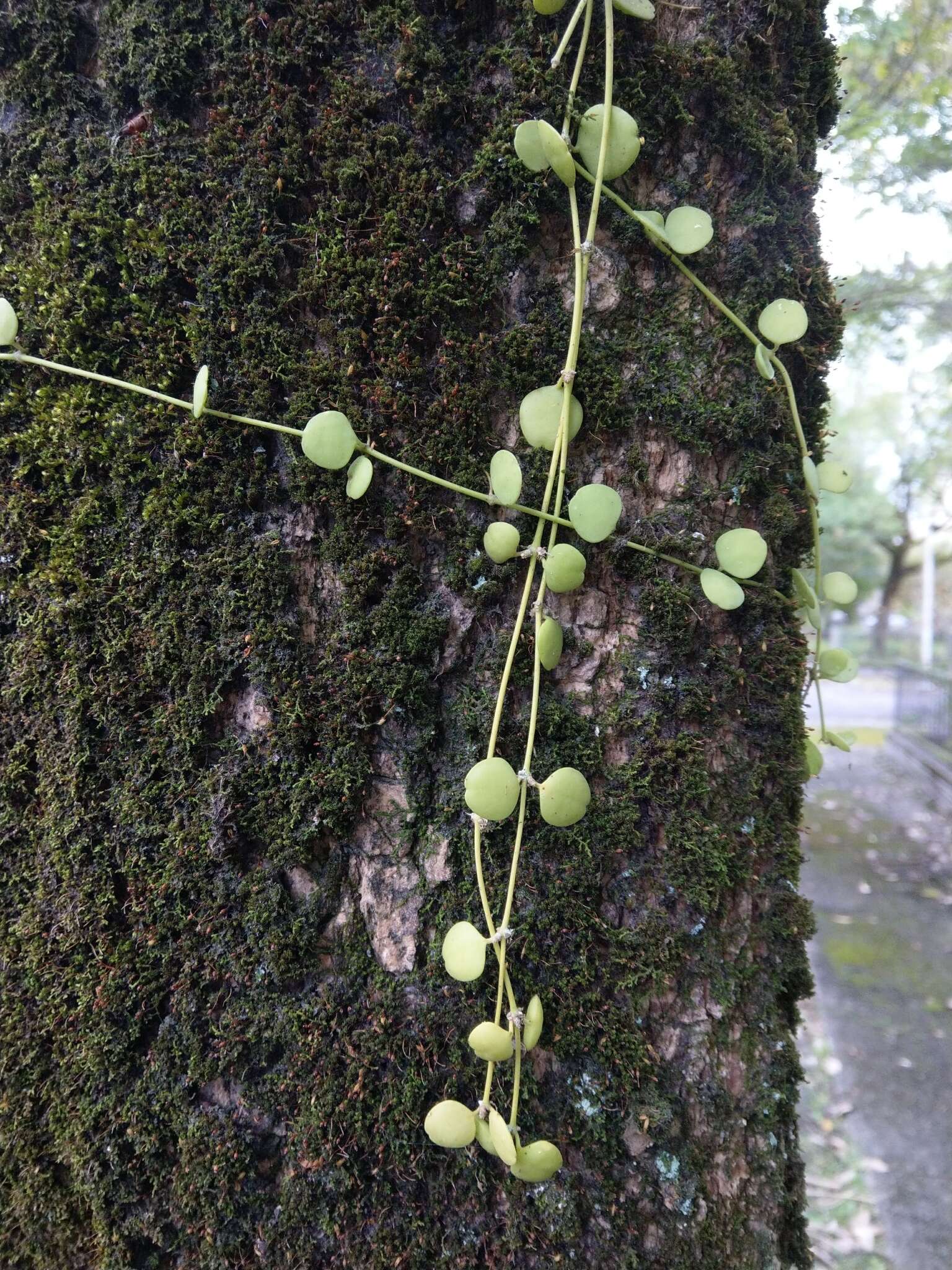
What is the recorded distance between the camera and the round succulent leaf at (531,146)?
628 mm

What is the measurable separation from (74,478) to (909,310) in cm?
529

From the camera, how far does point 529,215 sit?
66 cm

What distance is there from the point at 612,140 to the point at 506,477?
0.31 metres

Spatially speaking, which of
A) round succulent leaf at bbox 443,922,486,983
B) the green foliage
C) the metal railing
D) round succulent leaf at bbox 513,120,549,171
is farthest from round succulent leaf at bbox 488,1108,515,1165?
the metal railing

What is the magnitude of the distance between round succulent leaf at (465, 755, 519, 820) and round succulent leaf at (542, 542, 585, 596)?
6.5 inches

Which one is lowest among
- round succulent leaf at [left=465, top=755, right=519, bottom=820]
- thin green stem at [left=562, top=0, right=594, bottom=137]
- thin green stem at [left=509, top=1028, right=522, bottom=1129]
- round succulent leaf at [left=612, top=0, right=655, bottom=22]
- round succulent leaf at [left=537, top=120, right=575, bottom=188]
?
thin green stem at [left=509, top=1028, right=522, bottom=1129]

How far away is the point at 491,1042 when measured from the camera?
58 centimetres

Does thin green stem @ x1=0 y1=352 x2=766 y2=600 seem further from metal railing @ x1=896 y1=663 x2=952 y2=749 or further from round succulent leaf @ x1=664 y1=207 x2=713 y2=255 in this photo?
metal railing @ x1=896 y1=663 x2=952 y2=749

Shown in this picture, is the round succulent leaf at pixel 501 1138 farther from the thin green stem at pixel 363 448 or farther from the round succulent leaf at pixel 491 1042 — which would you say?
the thin green stem at pixel 363 448

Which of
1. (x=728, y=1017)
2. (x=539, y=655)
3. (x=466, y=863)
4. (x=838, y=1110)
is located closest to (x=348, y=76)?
(x=539, y=655)

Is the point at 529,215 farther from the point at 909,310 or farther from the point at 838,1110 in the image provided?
the point at 909,310

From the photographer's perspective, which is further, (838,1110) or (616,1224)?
(838,1110)

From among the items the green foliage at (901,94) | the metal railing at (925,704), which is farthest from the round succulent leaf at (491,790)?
the metal railing at (925,704)

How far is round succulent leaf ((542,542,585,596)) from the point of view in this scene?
24.9 inches
